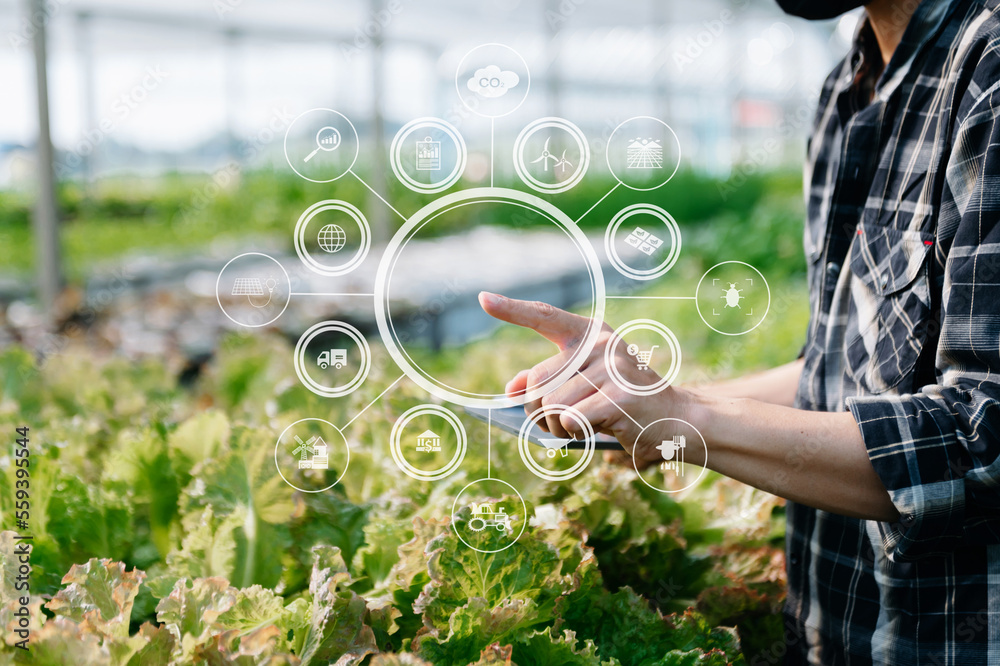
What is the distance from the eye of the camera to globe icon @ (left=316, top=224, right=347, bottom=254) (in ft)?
2.71

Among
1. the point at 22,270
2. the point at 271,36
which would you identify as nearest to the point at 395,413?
the point at 271,36

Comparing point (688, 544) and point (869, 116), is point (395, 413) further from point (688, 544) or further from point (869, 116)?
point (869, 116)

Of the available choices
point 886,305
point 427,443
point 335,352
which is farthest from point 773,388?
point 335,352

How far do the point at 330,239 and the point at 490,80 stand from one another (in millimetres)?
223

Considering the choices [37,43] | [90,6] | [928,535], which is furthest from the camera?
[90,6]

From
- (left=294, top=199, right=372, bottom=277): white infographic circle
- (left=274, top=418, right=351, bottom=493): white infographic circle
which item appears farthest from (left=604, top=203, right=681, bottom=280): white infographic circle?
(left=274, top=418, right=351, bottom=493): white infographic circle

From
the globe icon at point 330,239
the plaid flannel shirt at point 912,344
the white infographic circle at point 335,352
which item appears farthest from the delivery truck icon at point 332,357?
the plaid flannel shirt at point 912,344

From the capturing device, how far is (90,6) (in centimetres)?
391

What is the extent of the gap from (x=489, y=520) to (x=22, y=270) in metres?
3.88

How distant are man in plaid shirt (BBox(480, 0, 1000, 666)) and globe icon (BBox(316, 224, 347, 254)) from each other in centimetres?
19

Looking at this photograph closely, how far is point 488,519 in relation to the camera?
0.83 metres

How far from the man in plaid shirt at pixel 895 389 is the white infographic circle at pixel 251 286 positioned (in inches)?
9.7

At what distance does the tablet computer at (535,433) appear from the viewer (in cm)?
79

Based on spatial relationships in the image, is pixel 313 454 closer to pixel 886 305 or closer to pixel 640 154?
pixel 640 154
